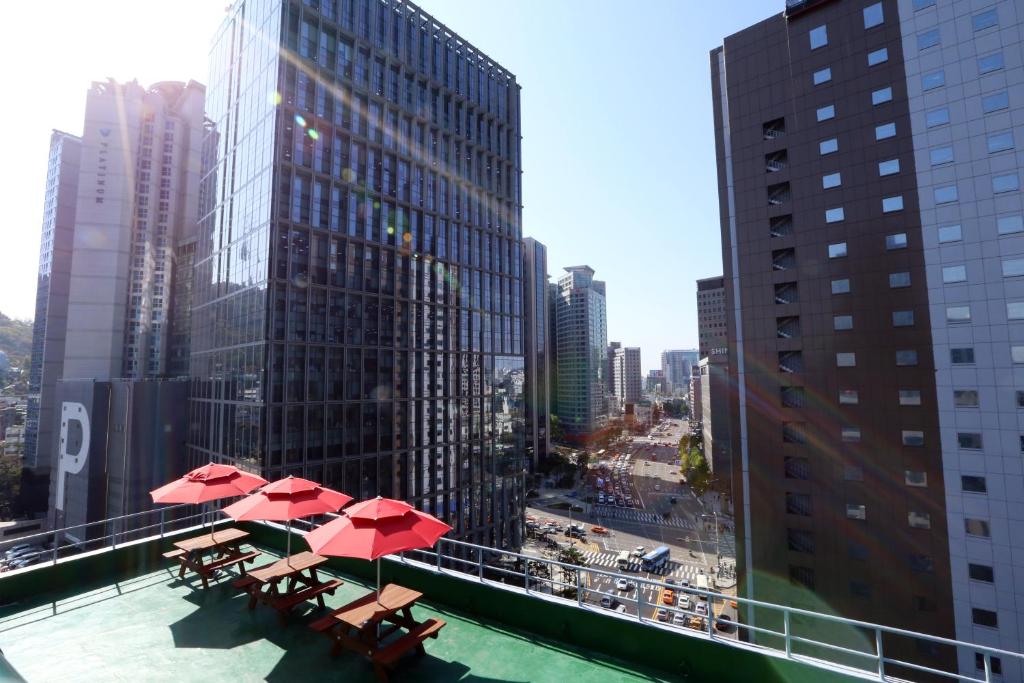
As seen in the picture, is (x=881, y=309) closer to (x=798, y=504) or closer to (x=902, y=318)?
(x=902, y=318)

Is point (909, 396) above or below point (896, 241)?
below

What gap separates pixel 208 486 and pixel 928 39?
47104mm

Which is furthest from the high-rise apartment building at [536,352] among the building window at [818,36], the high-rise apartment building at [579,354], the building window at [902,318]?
the building window at [902,318]

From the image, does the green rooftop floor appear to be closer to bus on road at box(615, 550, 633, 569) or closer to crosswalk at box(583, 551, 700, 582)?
crosswalk at box(583, 551, 700, 582)

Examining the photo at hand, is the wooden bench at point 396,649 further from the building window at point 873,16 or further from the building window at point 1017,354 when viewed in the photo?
the building window at point 873,16

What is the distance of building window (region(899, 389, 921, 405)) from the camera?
29500mm

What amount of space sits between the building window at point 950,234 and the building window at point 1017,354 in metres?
7.25

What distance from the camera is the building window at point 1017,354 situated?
26625 mm

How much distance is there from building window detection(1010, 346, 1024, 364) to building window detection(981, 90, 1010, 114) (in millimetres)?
14759

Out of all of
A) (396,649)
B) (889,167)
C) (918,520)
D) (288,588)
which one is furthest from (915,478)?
(288,588)

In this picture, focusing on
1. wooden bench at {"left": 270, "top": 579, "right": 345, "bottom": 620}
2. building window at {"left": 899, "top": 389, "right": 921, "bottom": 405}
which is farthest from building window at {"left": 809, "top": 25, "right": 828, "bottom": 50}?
wooden bench at {"left": 270, "top": 579, "right": 345, "bottom": 620}

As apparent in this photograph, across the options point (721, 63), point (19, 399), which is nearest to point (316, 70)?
point (721, 63)

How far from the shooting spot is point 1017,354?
26781 millimetres

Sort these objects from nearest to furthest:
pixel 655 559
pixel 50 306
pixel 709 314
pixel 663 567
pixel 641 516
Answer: pixel 655 559
pixel 663 567
pixel 50 306
pixel 641 516
pixel 709 314
